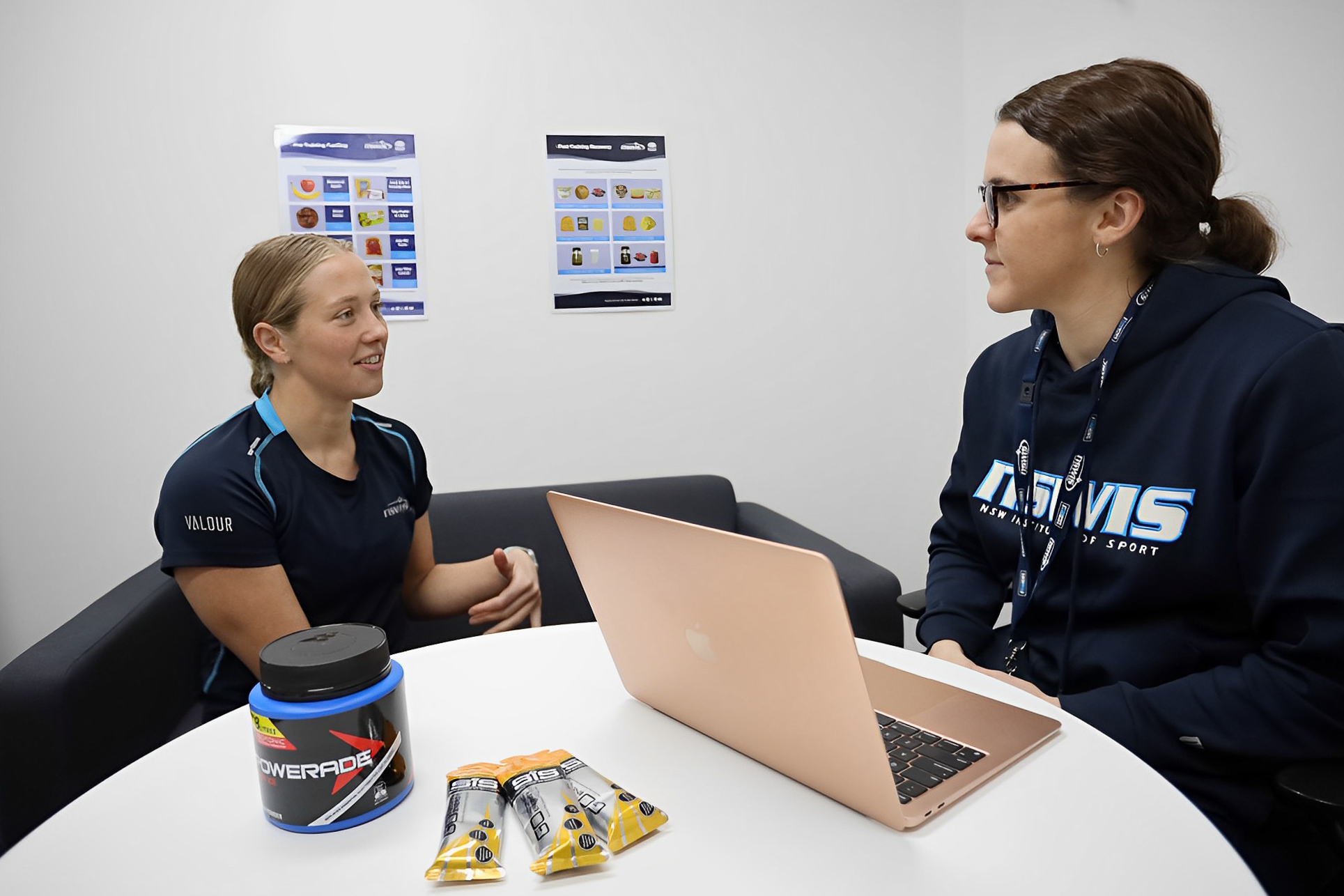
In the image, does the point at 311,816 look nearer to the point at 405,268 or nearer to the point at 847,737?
the point at 847,737

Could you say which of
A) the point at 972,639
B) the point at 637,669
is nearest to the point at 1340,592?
the point at 972,639

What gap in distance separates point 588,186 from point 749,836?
94.5 inches

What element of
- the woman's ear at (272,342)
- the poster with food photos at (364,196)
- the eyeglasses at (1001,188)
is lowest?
the woman's ear at (272,342)

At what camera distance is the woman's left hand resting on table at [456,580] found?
6.48 ft

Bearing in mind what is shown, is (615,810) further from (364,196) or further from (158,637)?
(364,196)

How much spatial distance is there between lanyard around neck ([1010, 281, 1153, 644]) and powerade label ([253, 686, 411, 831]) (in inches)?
42.2

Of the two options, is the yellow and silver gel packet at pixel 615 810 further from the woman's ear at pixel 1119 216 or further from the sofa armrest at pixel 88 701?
the sofa armrest at pixel 88 701

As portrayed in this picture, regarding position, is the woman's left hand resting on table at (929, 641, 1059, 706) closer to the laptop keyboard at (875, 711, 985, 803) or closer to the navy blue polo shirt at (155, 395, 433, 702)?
the laptop keyboard at (875, 711, 985, 803)

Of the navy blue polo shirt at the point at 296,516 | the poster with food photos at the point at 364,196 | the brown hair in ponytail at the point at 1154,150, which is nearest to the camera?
the brown hair in ponytail at the point at 1154,150

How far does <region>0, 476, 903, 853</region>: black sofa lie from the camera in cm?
176

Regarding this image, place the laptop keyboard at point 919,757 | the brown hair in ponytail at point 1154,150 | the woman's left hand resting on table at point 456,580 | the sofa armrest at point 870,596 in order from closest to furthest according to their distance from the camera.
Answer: the laptop keyboard at point 919,757 < the brown hair in ponytail at point 1154,150 < the woman's left hand resting on table at point 456,580 < the sofa armrest at point 870,596

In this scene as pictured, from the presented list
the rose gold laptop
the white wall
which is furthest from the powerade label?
the white wall

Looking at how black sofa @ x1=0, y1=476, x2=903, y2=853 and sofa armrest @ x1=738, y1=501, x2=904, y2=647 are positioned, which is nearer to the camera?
black sofa @ x1=0, y1=476, x2=903, y2=853

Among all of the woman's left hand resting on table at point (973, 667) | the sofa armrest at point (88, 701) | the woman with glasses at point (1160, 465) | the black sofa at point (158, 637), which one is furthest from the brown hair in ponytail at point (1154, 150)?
the sofa armrest at point (88, 701)
